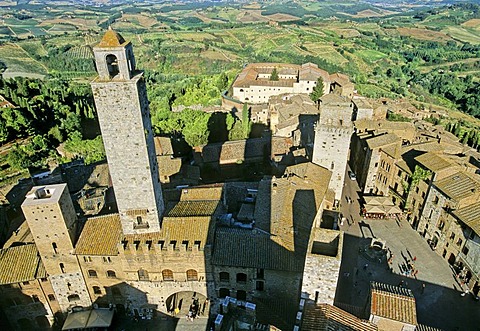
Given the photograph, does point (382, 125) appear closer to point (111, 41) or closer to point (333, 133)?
point (333, 133)

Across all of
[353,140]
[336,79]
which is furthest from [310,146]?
[336,79]

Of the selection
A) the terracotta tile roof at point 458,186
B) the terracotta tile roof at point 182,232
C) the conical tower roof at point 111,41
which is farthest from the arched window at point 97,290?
the terracotta tile roof at point 458,186

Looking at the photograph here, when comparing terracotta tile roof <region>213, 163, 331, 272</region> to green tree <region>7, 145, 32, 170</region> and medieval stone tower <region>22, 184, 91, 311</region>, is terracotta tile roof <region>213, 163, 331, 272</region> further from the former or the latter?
green tree <region>7, 145, 32, 170</region>

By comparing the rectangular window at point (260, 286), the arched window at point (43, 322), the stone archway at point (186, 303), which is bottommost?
the arched window at point (43, 322)

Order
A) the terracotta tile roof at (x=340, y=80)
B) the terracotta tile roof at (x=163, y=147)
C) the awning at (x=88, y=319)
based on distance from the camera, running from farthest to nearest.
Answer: the terracotta tile roof at (x=340, y=80) < the terracotta tile roof at (x=163, y=147) < the awning at (x=88, y=319)

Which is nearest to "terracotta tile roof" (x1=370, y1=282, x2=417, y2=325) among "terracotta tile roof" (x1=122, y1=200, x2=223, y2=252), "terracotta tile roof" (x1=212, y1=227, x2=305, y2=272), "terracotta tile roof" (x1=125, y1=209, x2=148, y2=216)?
"terracotta tile roof" (x1=212, y1=227, x2=305, y2=272)

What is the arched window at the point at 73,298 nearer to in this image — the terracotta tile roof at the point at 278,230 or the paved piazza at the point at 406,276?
the terracotta tile roof at the point at 278,230
